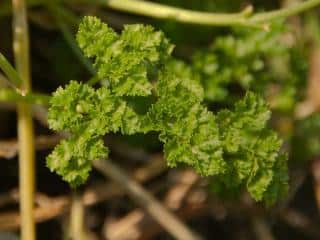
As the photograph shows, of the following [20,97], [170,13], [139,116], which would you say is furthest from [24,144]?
[170,13]

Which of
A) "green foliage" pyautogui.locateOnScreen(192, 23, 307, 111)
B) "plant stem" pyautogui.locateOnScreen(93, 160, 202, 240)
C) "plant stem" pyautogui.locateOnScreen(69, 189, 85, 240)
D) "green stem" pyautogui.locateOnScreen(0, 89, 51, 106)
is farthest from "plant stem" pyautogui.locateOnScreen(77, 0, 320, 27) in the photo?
"plant stem" pyautogui.locateOnScreen(69, 189, 85, 240)

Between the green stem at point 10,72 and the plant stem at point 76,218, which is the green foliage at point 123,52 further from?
the plant stem at point 76,218

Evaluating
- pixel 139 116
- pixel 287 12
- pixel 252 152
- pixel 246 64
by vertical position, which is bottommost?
pixel 252 152

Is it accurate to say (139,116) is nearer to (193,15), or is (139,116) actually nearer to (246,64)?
(193,15)

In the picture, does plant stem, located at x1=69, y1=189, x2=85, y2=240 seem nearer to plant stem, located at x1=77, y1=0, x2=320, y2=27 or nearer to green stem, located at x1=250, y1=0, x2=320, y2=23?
plant stem, located at x1=77, y1=0, x2=320, y2=27

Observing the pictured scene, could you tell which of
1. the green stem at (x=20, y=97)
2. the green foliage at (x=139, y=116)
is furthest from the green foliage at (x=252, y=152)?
the green stem at (x=20, y=97)

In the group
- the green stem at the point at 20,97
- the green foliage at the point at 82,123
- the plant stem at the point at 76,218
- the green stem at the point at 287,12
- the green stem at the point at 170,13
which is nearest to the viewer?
the green foliage at the point at 82,123
